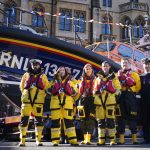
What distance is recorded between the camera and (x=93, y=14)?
35.4 m

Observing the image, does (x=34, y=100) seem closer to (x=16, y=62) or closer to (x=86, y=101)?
(x=86, y=101)

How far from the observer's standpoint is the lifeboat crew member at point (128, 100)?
7.80 metres

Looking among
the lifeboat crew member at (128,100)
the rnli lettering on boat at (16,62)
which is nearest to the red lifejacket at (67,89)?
the lifeboat crew member at (128,100)

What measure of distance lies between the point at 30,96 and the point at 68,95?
71 centimetres

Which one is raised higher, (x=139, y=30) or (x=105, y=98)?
(x=139, y=30)

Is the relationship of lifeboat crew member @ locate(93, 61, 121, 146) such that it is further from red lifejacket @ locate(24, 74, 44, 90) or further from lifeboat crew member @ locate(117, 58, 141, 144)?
red lifejacket @ locate(24, 74, 44, 90)

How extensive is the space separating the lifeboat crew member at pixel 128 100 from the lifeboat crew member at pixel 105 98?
12.1 inches

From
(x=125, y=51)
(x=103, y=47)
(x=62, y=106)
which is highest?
(x=103, y=47)

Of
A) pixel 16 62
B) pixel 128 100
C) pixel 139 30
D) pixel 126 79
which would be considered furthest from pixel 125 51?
pixel 139 30

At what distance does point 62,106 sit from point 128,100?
1304 mm

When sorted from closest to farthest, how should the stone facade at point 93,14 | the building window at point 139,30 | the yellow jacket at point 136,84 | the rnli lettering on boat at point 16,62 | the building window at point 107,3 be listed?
the yellow jacket at point 136,84 → the rnli lettering on boat at point 16,62 → the stone facade at point 93,14 → the building window at point 139,30 → the building window at point 107,3

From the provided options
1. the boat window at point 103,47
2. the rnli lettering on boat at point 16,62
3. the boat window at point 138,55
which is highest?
the boat window at point 103,47

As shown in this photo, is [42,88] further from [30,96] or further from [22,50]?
[22,50]

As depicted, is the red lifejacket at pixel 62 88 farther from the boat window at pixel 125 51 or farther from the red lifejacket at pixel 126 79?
the boat window at pixel 125 51
